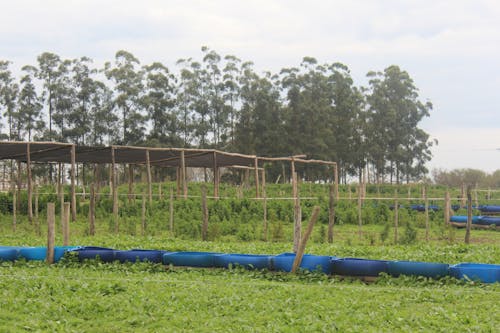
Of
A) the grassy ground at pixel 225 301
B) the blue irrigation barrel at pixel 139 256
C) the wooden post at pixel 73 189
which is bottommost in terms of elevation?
the grassy ground at pixel 225 301

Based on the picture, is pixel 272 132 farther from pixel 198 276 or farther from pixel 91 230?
pixel 198 276

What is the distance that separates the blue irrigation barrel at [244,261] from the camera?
10852 millimetres

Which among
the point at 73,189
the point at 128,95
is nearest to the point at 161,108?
the point at 128,95

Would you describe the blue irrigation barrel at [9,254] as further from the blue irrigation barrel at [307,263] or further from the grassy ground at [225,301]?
the blue irrigation barrel at [307,263]

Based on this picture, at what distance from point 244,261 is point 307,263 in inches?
45.7

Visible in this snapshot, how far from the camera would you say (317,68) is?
4894 cm

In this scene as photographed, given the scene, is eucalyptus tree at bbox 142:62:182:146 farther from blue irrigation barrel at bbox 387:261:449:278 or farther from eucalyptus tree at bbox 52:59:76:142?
blue irrigation barrel at bbox 387:261:449:278

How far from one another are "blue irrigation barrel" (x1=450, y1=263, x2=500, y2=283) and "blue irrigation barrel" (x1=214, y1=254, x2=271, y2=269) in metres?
3.11

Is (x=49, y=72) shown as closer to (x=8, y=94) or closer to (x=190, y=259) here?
(x=8, y=94)

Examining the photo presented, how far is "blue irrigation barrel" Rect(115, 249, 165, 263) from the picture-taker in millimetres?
11562

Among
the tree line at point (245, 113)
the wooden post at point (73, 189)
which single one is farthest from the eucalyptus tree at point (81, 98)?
the wooden post at point (73, 189)

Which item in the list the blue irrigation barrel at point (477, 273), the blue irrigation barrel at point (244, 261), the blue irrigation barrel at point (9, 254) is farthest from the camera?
the blue irrigation barrel at point (9, 254)

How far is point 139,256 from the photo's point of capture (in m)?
11.7

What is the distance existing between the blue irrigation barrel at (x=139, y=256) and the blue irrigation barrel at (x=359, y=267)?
11.0 feet
